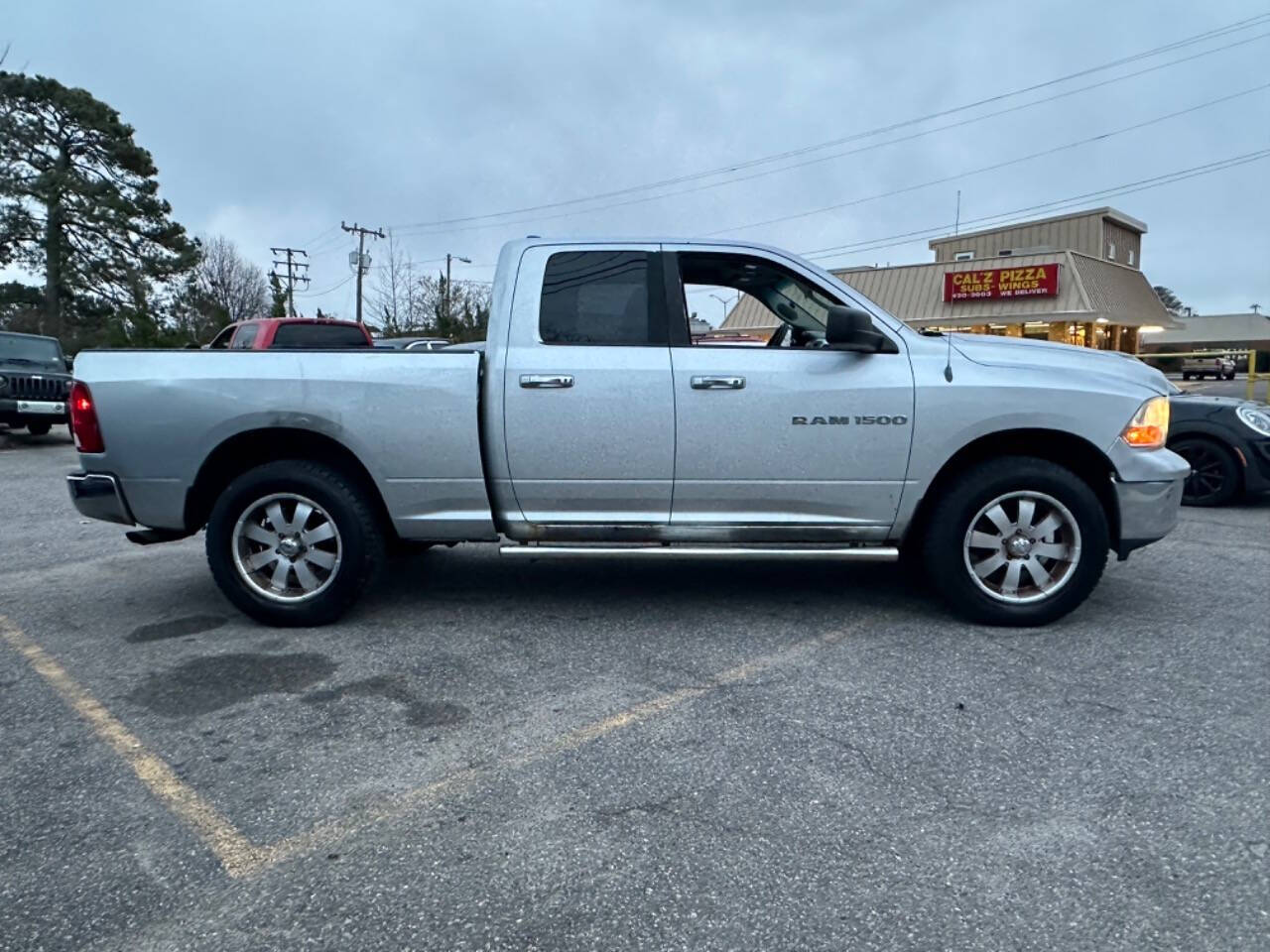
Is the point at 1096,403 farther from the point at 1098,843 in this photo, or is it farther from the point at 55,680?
the point at 55,680

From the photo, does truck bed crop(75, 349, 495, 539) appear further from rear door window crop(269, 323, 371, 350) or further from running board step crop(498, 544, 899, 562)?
rear door window crop(269, 323, 371, 350)

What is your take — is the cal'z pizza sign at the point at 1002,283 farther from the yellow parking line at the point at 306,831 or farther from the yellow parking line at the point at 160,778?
the yellow parking line at the point at 160,778

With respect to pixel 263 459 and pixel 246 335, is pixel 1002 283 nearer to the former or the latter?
pixel 246 335

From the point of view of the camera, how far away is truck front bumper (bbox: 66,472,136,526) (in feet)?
14.2

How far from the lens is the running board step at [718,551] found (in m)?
4.27

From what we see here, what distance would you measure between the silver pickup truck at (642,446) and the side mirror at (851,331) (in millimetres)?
17

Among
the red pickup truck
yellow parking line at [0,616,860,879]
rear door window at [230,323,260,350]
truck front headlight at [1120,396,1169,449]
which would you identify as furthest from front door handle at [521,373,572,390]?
rear door window at [230,323,260,350]

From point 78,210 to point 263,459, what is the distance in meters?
37.1

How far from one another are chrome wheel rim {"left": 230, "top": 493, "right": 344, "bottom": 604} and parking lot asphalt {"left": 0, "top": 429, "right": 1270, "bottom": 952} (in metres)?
0.25

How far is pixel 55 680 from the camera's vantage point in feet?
12.3

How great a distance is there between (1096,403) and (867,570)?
6.11ft

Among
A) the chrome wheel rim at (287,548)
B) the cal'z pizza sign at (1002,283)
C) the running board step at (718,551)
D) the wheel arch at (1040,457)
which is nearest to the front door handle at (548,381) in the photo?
the running board step at (718,551)

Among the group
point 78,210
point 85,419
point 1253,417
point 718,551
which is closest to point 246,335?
point 85,419

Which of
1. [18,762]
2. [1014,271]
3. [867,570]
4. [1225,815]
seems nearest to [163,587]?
[18,762]
